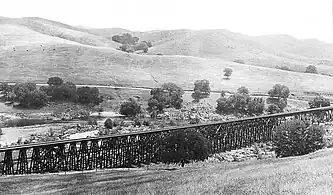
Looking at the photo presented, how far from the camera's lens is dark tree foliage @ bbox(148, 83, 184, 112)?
6462 centimetres

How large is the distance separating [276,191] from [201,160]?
2361 centimetres

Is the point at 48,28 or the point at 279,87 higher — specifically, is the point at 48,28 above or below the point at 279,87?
above

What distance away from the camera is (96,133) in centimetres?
4884

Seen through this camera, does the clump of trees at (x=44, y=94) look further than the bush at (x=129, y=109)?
Yes

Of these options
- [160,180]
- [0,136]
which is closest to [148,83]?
[0,136]

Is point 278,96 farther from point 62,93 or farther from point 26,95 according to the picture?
point 26,95

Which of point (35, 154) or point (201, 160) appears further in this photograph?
point (201, 160)

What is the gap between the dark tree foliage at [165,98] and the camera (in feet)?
212

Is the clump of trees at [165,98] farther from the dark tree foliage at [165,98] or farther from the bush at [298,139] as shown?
the bush at [298,139]

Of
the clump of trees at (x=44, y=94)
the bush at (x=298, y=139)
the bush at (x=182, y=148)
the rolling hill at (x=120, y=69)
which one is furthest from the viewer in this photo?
the rolling hill at (x=120, y=69)

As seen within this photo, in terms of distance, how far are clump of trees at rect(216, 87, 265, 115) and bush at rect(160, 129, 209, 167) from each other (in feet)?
108

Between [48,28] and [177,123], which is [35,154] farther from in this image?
[48,28]

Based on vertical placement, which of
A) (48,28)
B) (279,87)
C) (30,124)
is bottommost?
(30,124)

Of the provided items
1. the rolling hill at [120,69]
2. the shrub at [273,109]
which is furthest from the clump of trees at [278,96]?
the rolling hill at [120,69]
